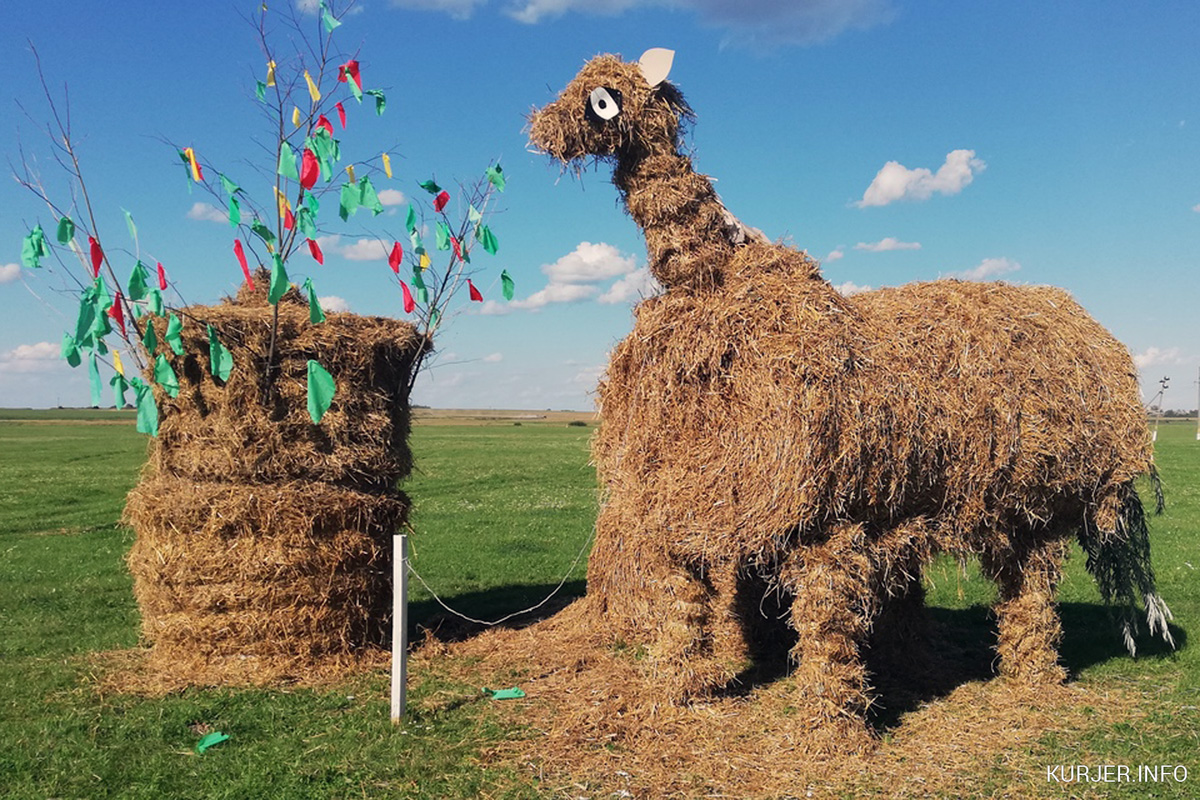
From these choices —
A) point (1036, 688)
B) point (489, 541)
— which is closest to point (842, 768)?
point (1036, 688)

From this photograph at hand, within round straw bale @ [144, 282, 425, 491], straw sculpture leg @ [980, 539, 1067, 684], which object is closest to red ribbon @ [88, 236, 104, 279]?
round straw bale @ [144, 282, 425, 491]

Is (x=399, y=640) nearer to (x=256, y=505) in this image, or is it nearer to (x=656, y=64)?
(x=256, y=505)

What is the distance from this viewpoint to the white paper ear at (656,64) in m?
5.93

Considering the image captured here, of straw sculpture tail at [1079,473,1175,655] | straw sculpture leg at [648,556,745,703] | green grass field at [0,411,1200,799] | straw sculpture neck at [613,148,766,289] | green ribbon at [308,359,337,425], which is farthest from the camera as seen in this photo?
straw sculpture tail at [1079,473,1175,655]

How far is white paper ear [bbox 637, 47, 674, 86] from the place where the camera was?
19.4ft

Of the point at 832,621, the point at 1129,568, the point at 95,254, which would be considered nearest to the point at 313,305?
the point at 95,254

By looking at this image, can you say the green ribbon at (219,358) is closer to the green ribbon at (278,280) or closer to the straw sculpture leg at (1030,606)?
the green ribbon at (278,280)

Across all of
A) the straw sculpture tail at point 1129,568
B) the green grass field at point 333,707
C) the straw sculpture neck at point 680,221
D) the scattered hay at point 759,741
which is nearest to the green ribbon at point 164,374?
the green grass field at point 333,707

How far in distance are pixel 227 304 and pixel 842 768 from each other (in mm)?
6255

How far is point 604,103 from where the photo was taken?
19.2 ft

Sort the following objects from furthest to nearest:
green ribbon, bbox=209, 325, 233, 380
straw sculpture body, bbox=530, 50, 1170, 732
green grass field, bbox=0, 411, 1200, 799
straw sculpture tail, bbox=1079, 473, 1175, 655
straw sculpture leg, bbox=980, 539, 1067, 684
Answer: straw sculpture tail, bbox=1079, 473, 1175, 655 → straw sculpture leg, bbox=980, 539, 1067, 684 → green ribbon, bbox=209, 325, 233, 380 → straw sculpture body, bbox=530, 50, 1170, 732 → green grass field, bbox=0, 411, 1200, 799

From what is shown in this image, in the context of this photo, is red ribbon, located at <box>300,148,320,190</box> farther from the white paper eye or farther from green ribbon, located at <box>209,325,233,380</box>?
the white paper eye

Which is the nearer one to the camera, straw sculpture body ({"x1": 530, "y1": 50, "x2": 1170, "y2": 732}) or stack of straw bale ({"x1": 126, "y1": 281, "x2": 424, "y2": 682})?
straw sculpture body ({"x1": 530, "y1": 50, "x2": 1170, "y2": 732})

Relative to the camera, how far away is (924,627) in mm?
7691
